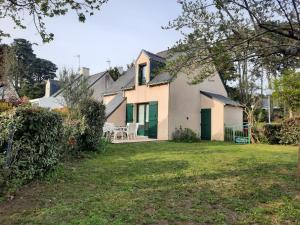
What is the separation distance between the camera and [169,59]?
998cm

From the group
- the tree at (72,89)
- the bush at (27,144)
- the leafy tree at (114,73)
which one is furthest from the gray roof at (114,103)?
the bush at (27,144)

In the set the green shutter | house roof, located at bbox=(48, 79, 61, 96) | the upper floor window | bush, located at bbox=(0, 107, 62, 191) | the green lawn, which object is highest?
house roof, located at bbox=(48, 79, 61, 96)

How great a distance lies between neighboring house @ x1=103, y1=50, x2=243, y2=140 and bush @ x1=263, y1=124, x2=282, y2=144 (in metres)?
3.09

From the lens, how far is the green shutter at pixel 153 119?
21.7m

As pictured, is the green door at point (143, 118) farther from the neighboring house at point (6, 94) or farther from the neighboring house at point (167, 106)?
the neighboring house at point (6, 94)

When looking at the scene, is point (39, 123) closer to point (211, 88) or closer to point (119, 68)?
point (211, 88)

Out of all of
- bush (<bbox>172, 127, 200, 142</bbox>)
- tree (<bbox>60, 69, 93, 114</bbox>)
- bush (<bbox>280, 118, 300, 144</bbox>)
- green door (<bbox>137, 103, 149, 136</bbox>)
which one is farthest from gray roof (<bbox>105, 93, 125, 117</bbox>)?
bush (<bbox>280, 118, 300, 144</bbox>)

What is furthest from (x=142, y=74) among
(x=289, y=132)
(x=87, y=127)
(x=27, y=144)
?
(x=27, y=144)

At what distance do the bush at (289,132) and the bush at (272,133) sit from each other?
32 cm

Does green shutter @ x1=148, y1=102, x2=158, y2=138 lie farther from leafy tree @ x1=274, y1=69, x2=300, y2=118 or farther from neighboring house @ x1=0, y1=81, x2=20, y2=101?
leafy tree @ x1=274, y1=69, x2=300, y2=118

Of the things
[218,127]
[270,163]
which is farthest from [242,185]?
[218,127]

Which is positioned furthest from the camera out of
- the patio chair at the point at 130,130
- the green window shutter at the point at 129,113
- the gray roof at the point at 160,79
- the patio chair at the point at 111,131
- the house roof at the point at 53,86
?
the house roof at the point at 53,86

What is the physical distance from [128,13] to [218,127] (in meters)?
14.1

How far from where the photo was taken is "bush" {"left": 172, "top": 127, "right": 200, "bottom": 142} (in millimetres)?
20188
